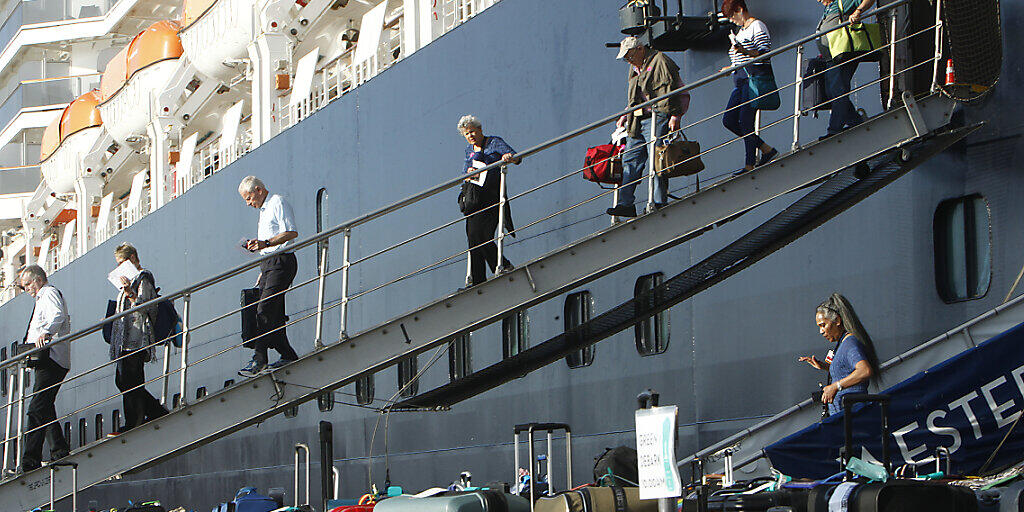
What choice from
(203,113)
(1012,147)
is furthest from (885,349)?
(203,113)

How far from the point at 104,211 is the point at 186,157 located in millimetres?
4640

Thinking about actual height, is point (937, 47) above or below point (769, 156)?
above

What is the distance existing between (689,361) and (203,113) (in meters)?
13.8

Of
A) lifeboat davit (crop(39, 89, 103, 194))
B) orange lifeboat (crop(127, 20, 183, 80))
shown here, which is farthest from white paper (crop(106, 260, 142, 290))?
lifeboat davit (crop(39, 89, 103, 194))

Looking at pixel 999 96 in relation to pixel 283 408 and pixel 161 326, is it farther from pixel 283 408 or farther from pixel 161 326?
pixel 161 326

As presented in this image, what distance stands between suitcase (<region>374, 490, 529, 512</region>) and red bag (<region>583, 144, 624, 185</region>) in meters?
2.77

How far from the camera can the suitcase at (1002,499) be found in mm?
5715

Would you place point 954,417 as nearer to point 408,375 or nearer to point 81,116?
point 408,375

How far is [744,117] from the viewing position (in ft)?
29.7

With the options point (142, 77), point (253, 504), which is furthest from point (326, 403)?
point (142, 77)

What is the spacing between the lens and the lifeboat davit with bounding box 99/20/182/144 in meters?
22.4

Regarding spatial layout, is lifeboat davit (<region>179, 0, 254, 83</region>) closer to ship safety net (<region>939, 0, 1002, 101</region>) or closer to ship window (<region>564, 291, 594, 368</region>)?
ship window (<region>564, 291, 594, 368</region>)

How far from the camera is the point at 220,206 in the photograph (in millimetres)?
18844

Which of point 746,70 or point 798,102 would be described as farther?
point 746,70
